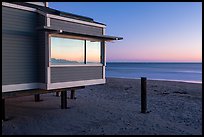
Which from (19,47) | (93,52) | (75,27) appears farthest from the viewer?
(93,52)

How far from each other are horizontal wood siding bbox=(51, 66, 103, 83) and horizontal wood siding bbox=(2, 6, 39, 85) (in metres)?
0.76

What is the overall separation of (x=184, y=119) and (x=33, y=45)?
23.7ft

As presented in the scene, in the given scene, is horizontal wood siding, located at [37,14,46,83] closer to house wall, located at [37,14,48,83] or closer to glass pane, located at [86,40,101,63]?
house wall, located at [37,14,48,83]

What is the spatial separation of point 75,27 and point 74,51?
110 cm

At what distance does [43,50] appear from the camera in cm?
951

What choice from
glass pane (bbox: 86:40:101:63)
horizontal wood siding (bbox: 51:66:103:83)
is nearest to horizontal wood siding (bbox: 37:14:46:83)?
horizontal wood siding (bbox: 51:66:103:83)

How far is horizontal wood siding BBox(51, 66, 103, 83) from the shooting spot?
9.82m

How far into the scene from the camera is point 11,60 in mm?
8727

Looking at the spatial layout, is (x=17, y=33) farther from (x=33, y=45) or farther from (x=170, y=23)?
(x=170, y=23)

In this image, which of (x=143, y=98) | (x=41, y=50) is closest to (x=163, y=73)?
(x=143, y=98)

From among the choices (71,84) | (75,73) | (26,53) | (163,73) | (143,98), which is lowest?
(163,73)

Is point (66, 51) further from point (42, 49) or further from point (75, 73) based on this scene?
point (42, 49)

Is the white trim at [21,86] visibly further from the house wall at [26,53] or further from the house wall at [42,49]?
the house wall at [42,49]

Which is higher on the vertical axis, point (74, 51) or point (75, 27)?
point (75, 27)
